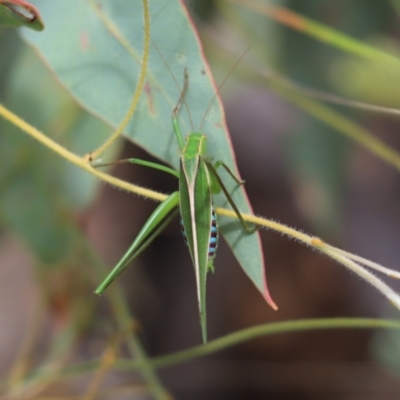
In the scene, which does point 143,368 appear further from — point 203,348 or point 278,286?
point 278,286

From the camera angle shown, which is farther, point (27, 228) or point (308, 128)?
point (308, 128)

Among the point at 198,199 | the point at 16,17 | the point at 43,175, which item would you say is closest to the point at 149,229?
the point at 198,199

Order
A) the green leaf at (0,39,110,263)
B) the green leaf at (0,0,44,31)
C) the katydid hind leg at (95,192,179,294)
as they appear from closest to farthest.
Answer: the green leaf at (0,0,44,31) → the katydid hind leg at (95,192,179,294) → the green leaf at (0,39,110,263)

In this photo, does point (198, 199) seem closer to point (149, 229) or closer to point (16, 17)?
point (149, 229)

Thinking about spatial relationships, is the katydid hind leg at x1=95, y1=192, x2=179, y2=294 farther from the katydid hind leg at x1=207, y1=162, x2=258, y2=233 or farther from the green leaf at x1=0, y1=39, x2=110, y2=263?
the green leaf at x1=0, y1=39, x2=110, y2=263

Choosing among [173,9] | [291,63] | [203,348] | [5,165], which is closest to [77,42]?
[173,9]

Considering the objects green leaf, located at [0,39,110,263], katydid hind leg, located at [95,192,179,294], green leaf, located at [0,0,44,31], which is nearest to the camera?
green leaf, located at [0,0,44,31]

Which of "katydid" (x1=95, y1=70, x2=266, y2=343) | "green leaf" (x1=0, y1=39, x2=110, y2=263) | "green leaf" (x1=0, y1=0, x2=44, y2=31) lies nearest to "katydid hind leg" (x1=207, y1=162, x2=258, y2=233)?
"katydid" (x1=95, y1=70, x2=266, y2=343)

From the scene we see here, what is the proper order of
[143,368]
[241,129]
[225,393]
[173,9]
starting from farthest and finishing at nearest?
[241,129] → [225,393] → [143,368] → [173,9]
